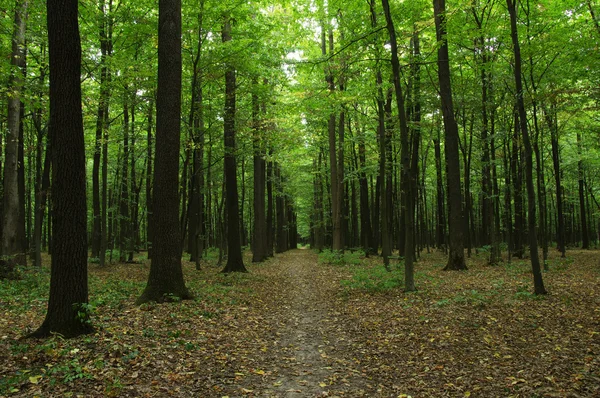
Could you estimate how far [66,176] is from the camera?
5.82 metres

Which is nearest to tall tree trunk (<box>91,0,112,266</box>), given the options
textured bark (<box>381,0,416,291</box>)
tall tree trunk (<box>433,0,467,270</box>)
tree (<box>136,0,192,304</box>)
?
tree (<box>136,0,192,304</box>)

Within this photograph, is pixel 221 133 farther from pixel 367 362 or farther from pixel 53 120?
pixel 367 362

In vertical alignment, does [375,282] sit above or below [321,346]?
above

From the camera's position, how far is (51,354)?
16.6ft

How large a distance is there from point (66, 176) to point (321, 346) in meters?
5.25

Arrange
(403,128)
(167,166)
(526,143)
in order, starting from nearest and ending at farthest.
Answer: (526,143) < (167,166) < (403,128)

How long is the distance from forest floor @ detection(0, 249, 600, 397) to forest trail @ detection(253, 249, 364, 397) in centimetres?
3

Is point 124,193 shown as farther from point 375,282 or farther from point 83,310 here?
point 83,310

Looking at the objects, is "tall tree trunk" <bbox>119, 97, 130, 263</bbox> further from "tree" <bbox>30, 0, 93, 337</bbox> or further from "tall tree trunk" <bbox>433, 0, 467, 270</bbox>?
"tall tree trunk" <bbox>433, 0, 467, 270</bbox>

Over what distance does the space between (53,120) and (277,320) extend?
19.9ft

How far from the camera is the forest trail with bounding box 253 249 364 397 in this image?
509 cm

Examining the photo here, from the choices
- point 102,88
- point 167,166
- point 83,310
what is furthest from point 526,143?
point 102,88

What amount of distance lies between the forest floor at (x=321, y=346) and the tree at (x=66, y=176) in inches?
19.3

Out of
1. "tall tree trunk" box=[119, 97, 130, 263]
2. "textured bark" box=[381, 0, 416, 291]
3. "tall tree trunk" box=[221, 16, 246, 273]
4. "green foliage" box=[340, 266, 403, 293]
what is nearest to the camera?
"textured bark" box=[381, 0, 416, 291]
